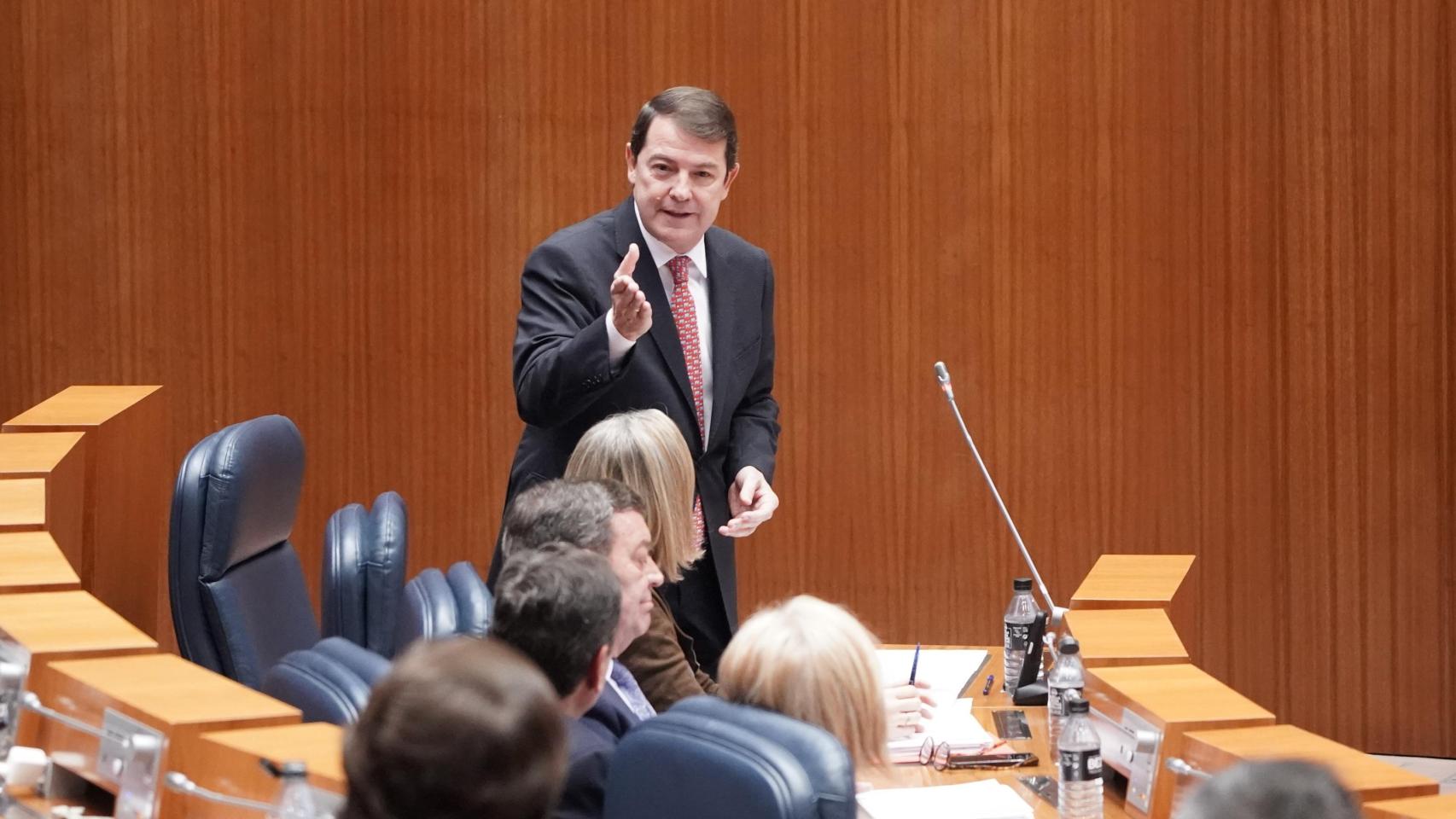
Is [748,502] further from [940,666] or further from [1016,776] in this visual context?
[1016,776]

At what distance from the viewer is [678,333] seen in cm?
301

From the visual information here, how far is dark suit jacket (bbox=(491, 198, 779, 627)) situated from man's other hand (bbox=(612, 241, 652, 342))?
79 mm

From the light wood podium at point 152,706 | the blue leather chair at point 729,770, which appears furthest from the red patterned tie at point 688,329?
the blue leather chair at point 729,770

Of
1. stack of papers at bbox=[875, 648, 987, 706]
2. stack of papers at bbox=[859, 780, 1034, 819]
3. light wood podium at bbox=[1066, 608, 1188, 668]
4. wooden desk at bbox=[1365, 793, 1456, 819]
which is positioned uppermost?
wooden desk at bbox=[1365, 793, 1456, 819]

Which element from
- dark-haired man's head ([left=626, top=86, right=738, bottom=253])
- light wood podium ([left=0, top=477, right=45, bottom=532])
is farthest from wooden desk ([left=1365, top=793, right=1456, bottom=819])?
light wood podium ([left=0, top=477, right=45, bottom=532])

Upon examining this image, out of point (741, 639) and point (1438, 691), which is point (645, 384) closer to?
point (741, 639)

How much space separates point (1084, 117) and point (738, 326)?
164 cm

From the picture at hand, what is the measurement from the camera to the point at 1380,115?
14.1 feet

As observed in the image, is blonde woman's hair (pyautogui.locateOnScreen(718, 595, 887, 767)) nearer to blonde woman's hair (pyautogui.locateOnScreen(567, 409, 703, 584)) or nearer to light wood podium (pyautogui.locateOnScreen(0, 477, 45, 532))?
blonde woman's hair (pyautogui.locateOnScreen(567, 409, 703, 584))

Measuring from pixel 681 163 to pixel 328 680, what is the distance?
1368 millimetres

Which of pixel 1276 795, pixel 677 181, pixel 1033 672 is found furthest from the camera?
pixel 677 181

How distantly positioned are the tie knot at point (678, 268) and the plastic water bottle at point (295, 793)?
5.37 feet

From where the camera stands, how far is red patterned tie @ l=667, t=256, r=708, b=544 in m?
3.01

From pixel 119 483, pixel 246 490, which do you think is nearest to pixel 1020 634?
pixel 246 490
